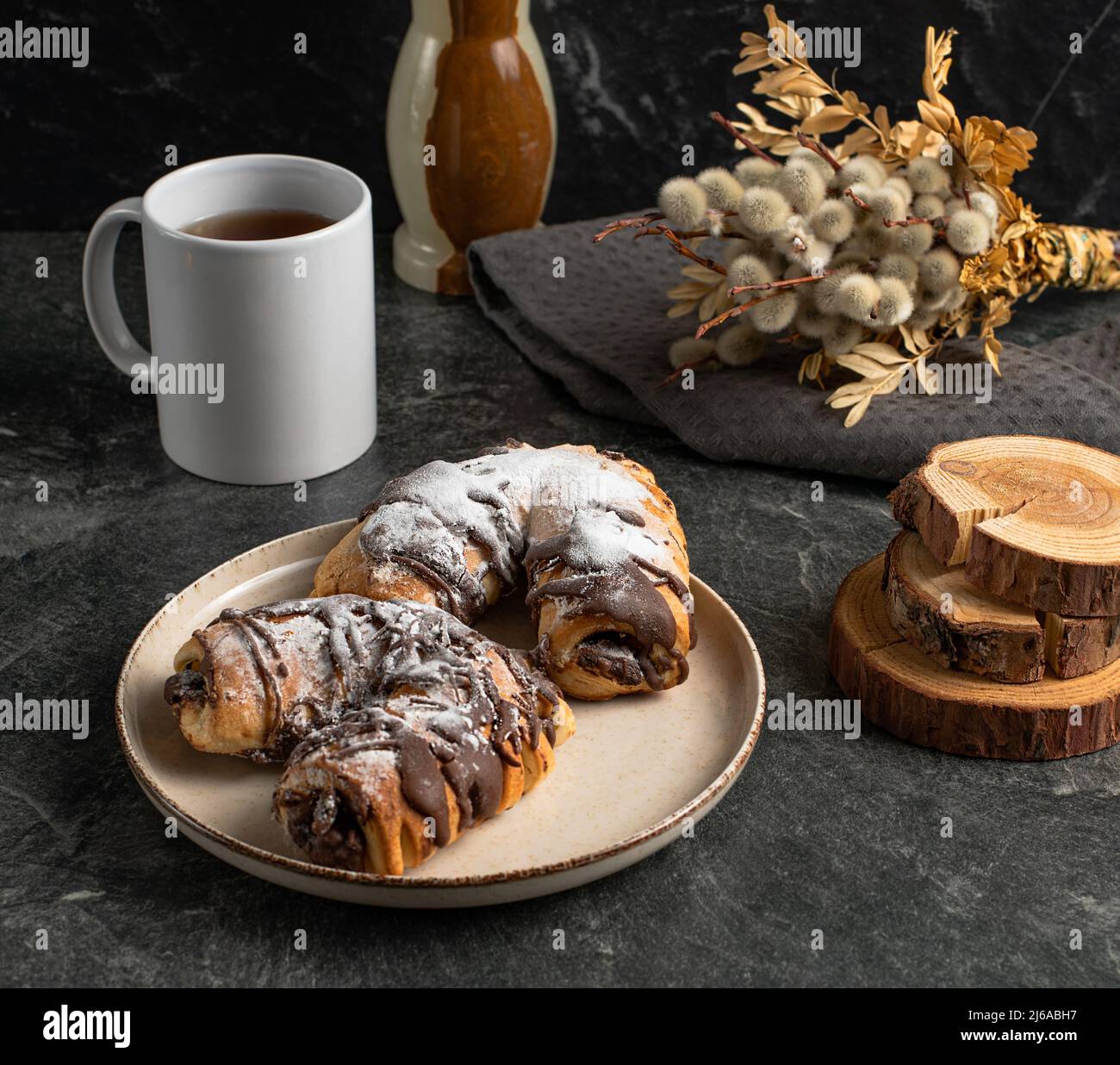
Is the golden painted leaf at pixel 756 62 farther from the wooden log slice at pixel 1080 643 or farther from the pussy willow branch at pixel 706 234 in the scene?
the wooden log slice at pixel 1080 643

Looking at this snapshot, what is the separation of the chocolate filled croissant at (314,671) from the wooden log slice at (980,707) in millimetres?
245

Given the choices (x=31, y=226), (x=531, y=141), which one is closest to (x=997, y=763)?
(x=531, y=141)

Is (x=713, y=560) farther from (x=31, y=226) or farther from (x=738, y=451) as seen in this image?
(x=31, y=226)

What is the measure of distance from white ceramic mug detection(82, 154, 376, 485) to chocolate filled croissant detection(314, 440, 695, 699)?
8.2 inches

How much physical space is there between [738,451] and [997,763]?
0.43 meters

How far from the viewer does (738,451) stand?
4.44 feet

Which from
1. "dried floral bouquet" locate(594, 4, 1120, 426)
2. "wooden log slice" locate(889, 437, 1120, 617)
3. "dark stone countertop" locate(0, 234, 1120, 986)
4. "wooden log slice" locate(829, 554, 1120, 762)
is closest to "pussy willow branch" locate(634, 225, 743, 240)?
"dried floral bouquet" locate(594, 4, 1120, 426)

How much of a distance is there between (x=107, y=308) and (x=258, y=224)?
168 mm

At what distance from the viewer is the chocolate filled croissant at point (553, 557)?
999 mm

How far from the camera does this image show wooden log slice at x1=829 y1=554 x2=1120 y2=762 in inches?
39.6

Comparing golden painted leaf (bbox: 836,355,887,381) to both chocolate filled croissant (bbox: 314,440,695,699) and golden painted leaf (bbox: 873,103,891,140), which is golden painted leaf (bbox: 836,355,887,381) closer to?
golden painted leaf (bbox: 873,103,891,140)

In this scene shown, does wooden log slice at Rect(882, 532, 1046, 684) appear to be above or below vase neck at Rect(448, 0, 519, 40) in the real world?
below

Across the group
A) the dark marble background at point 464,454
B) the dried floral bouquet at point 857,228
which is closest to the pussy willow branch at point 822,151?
the dried floral bouquet at point 857,228
